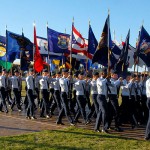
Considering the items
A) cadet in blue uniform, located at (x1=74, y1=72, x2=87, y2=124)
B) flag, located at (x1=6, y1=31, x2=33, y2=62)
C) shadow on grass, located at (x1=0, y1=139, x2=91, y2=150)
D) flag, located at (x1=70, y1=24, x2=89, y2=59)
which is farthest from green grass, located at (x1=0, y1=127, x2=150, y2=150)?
flag, located at (x1=6, y1=31, x2=33, y2=62)

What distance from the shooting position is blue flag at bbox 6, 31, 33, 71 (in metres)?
18.7

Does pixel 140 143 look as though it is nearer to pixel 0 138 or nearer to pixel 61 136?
pixel 61 136

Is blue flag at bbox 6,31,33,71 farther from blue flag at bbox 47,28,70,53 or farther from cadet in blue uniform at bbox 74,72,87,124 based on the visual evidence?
cadet in blue uniform at bbox 74,72,87,124

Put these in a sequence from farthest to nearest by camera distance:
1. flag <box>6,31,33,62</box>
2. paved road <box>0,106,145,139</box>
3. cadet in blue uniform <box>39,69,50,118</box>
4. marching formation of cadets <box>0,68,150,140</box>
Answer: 1. flag <box>6,31,33,62</box>
2. cadet in blue uniform <box>39,69,50,118</box>
3. marching formation of cadets <box>0,68,150,140</box>
4. paved road <box>0,106,145,139</box>

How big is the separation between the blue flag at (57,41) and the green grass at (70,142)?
815cm

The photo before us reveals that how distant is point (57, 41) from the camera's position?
18359mm

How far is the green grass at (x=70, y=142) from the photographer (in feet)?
28.8

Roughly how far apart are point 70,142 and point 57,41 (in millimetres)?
9777

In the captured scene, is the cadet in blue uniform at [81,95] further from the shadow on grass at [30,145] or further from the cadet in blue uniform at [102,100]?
the shadow on grass at [30,145]

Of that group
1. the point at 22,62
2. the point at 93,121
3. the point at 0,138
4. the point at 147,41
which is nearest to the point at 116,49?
the point at 147,41

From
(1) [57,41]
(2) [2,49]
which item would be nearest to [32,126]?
(1) [57,41]

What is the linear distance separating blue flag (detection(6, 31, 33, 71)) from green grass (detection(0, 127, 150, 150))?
8.87 m

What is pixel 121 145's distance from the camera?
9133 millimetres

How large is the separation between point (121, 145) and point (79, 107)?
3732 mm
